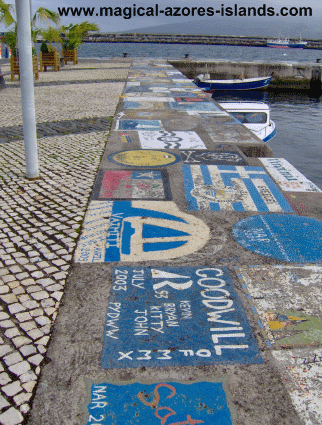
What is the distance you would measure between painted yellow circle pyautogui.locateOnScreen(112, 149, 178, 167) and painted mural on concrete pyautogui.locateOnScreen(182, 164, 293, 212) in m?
0.51

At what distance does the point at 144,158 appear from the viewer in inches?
304

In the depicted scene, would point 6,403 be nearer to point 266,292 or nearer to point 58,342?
point 58,342

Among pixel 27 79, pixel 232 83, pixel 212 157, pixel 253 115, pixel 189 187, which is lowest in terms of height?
pixel 189 187

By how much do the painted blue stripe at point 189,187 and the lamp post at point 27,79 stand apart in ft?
8.22

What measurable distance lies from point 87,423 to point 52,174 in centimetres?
504

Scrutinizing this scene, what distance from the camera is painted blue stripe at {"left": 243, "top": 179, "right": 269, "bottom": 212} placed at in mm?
5641

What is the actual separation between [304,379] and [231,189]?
3814 mm

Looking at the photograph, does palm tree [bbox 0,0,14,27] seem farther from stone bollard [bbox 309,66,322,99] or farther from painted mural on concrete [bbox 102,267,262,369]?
stone bollard [bbox 309,66,322,99]

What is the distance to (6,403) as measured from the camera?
255cm

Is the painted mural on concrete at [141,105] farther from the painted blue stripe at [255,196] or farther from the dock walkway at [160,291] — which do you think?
the painted blue stripe at [255,196]

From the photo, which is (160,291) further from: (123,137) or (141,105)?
(141,105)

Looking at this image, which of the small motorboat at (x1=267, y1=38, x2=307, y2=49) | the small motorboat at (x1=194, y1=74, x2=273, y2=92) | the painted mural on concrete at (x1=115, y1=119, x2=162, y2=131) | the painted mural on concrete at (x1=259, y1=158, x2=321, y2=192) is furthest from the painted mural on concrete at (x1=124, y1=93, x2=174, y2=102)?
the small motorboat at (x1=267, y1=38, x2=307, y2=49)

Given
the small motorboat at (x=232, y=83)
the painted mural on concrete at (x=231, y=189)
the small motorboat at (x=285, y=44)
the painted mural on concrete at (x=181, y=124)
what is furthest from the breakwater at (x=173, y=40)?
the painted mural on concrete at (x=231, y=189)

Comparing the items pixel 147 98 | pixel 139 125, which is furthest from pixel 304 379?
pixel 147 98
